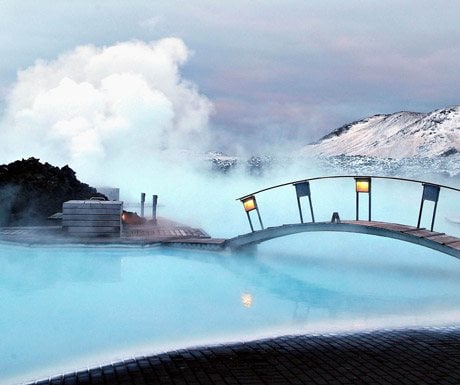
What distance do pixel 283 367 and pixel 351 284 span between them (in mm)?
5494

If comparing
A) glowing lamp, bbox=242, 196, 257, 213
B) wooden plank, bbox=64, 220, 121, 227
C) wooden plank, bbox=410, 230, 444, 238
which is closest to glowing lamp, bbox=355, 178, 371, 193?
wooden plank, bbox=410, 230, 444, 238

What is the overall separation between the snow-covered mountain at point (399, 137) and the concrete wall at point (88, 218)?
65870 mm

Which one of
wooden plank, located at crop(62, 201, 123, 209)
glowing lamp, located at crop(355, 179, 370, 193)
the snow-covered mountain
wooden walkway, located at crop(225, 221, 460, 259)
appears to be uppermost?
the snow-covered mountain

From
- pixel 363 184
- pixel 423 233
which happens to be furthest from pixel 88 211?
pixel 423 233

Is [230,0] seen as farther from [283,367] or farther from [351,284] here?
[283,367]

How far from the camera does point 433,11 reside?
21797 mm

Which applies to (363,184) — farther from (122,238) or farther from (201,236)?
(122,238)

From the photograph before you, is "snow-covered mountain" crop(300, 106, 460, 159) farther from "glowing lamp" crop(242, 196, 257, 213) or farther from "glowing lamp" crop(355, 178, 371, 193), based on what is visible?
"glowing lamp" crop(355, 178, 371, 193)

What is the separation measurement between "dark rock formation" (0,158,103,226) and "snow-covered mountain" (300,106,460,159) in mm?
62389

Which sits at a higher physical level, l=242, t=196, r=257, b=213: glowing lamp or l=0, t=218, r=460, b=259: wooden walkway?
l=242, t=196, r=257, b=213: glowing lamp

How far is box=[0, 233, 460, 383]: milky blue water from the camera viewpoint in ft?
22.6

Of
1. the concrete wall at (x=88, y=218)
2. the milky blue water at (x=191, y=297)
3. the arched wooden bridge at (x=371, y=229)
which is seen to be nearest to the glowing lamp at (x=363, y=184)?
the arched wooden bridge at (x=371, y=229)

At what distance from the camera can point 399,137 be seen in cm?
8931

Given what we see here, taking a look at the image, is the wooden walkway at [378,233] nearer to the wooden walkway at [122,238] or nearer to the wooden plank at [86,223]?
the wooden walkway at [122,238]
